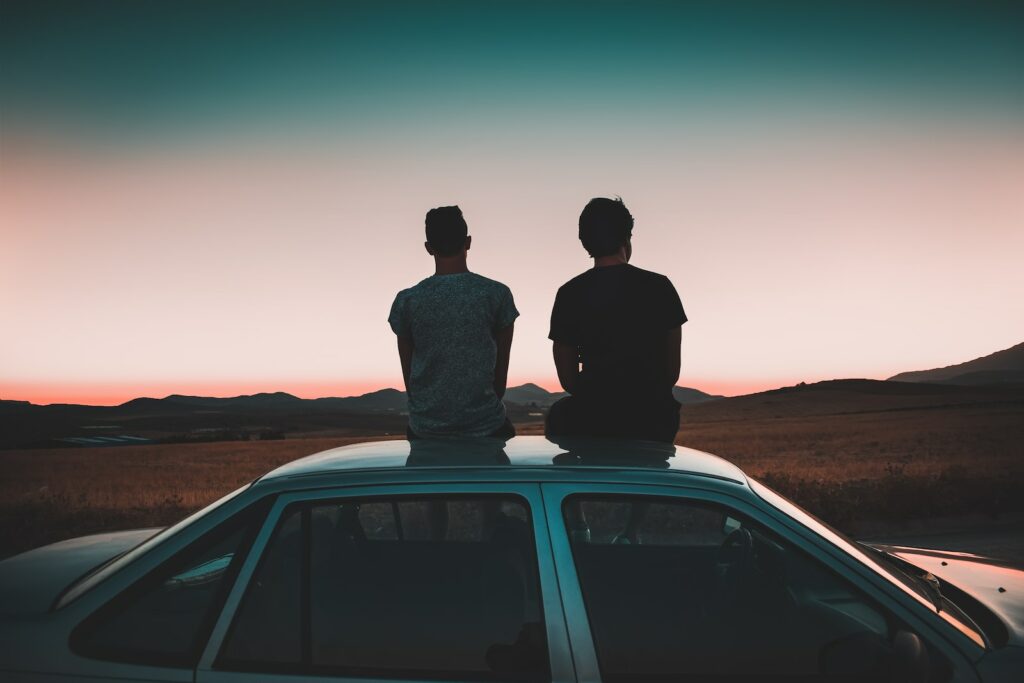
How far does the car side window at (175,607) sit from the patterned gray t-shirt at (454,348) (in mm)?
1588

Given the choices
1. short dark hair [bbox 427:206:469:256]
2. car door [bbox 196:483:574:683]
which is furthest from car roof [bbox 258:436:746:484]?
short dark hair [bbox 427:206:469:256]

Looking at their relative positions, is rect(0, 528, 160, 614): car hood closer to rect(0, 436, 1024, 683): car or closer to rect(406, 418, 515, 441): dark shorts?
rect(0, 436, 1024, 683): car

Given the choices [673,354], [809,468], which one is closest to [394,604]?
[673,354]

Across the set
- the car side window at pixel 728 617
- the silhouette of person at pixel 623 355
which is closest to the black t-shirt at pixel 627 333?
the silhouette of person at pixel 623 355

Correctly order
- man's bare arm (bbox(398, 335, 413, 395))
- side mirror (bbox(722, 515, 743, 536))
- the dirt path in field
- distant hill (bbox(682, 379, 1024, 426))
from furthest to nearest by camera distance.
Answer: distant hill (bbox(682, 379, 1024, 426))
the dirt path in field
man's bare arm (bbox(398, 335, 413, 395))
side mirror (bbox(722, 515, 743, 536))

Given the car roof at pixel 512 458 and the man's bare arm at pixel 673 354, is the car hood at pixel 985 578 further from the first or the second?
the man's bare arm at pixel 673 354

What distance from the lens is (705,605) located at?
2188mm

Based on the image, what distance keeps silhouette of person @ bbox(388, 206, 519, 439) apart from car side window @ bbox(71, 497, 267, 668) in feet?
5.19

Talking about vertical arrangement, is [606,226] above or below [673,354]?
above

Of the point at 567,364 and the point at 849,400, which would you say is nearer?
the point at 567,364

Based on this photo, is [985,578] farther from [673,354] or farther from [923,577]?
[673,354]

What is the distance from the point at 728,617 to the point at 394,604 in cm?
100

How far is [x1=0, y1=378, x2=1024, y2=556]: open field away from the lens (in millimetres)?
7914

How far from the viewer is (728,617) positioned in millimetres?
2115
